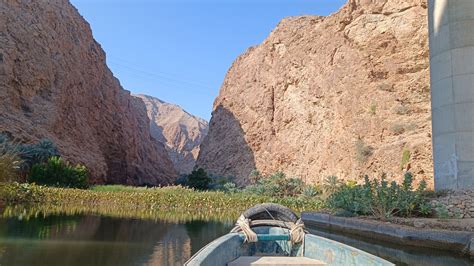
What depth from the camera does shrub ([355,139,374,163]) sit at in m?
30.0

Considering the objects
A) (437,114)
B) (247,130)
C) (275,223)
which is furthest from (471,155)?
(247,130)

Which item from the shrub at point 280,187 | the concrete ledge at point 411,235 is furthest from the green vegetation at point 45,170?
the concrete ledge at point 411,235

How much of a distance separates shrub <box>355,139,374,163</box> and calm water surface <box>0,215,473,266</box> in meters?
19.3

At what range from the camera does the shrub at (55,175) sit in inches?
1040

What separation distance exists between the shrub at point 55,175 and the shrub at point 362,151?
21165 mm

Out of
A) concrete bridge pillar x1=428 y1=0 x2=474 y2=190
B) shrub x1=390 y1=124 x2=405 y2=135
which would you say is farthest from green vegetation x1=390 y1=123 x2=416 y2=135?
concrete bridge pillar x1=428 y1=0 x2=474 y2=190

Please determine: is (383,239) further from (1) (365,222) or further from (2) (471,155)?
(2) (471,155)

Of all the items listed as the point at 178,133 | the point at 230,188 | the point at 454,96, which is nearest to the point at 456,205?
the point at 454,96

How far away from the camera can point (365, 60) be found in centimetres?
3338

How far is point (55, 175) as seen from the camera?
26.7 meters

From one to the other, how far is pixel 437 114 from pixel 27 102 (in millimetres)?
35823

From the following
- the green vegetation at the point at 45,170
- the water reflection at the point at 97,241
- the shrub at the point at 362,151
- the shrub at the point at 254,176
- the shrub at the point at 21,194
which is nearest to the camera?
the water reflection at the point at 97,241

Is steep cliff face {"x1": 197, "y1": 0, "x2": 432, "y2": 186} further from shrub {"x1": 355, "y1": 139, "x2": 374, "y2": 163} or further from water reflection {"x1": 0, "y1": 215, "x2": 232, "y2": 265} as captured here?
→ water reflection {"x1": 0, "y1": 215, "x2": 232, "y2": 265}

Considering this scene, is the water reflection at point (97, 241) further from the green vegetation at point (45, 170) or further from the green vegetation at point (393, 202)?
the green vegetation at point (45, 170)
